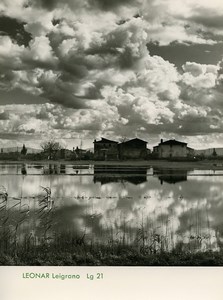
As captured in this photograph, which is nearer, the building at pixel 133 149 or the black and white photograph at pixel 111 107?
the black and white photograph at pixel 111 107

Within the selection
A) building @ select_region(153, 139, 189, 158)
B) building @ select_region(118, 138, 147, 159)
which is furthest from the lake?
building @ select_region(118, 138, 147, 159)

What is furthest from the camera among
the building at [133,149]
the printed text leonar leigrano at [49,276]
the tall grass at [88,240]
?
the building at [133,149]

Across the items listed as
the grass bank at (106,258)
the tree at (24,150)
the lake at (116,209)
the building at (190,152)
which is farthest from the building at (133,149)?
the grass bank at (106,258)

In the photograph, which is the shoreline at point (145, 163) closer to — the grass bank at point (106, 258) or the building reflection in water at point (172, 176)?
the building reflection in water at point (172, 176)

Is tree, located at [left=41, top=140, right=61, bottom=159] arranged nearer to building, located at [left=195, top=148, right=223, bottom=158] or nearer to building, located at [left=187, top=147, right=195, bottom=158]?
building, located at [left=187, top=147, right=195, bottom=158]

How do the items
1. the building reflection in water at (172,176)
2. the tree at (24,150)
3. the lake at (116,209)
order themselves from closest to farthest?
the lake at (116,209) < the tree at (24,150) < the building reflection in water at (172,176)

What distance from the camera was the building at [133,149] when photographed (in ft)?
17.4

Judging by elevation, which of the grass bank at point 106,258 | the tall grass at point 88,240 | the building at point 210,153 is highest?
the building at point 210,153

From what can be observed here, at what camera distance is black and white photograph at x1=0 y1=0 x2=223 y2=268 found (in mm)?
4164

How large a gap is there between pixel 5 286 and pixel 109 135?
7.14 ft

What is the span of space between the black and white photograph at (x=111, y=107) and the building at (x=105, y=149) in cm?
3

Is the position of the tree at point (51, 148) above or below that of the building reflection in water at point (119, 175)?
above

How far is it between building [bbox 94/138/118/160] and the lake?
210 mm

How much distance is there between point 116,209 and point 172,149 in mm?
1217
